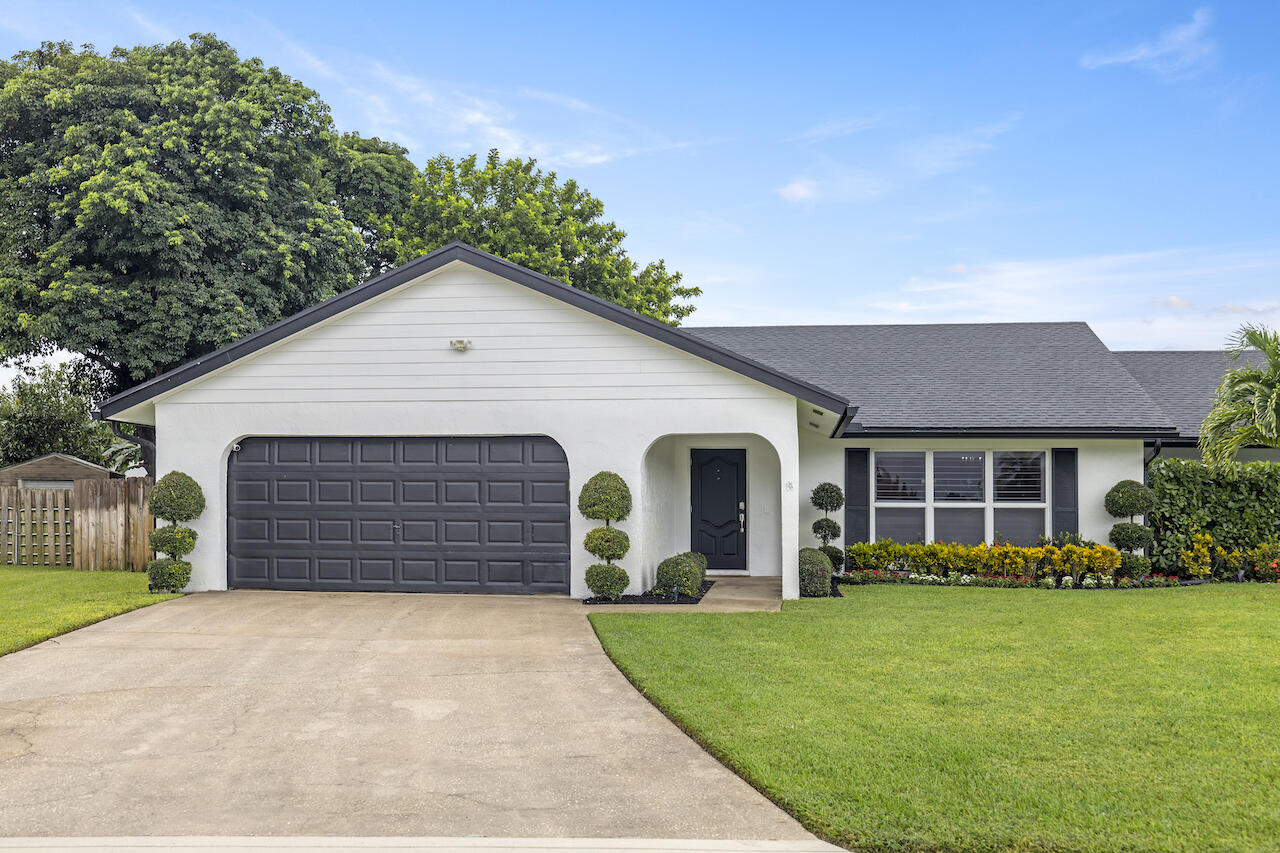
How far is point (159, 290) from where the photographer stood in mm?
19969

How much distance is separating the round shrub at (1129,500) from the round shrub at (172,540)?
47.8 feet

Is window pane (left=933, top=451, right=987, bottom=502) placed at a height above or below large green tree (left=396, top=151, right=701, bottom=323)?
below

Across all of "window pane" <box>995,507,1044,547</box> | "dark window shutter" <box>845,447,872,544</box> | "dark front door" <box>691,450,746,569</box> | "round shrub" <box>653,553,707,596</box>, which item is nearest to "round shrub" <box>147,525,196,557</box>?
"round shrub" <box>653,553,707,596</box>

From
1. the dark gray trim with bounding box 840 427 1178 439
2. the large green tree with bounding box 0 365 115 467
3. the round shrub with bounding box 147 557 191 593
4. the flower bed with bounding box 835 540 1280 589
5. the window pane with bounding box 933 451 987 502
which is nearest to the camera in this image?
the round shrub with bounding box 147 557 191 593

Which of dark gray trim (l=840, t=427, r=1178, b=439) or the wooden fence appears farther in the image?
the wooden fence

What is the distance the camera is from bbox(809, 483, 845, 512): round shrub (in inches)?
619

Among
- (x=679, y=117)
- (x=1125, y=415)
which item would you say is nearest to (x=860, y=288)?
(x=679, y=117)

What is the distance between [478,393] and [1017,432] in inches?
354

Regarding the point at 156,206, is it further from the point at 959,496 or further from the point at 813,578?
the point at 959,496

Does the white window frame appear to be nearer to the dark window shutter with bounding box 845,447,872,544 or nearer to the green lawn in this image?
the dark window shutter with bounding box 845,447,872,544

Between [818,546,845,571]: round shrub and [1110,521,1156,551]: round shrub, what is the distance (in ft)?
14.6

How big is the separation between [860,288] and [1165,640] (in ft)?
49.3

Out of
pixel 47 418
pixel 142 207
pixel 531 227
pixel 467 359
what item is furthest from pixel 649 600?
pixel 47 418

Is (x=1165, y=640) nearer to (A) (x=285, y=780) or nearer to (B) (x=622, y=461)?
(B) (x=622, y=461)
